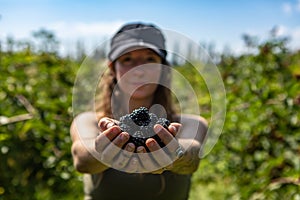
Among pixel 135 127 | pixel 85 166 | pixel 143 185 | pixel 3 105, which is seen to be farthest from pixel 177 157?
pixel 3 105

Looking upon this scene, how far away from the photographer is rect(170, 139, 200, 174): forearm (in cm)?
86

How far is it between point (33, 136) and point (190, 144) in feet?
4.88

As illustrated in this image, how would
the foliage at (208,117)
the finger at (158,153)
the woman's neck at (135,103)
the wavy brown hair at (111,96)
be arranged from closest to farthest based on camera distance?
the finger at (158,153) < the woman's neck at (135,103) < the wavy brown hair at (111,96) < the foliage at (208,117)

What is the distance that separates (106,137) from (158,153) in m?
0.09

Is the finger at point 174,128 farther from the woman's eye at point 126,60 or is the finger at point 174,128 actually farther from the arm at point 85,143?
the woman's eye at point 126,60

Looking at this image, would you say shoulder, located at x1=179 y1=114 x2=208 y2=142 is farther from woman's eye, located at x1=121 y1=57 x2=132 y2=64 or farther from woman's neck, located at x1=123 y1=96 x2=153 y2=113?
woman's eye, located at x1=121 y1=57 x2=132 y2=64

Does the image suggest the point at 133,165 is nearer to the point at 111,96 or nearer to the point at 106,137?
the point at 106,137

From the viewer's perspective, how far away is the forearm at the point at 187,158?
863mm

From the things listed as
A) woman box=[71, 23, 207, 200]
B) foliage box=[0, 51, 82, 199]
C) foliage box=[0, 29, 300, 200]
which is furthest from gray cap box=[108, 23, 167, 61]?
foliage box=[0, 51, 82, 199]

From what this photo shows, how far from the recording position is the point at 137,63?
1.06 meters

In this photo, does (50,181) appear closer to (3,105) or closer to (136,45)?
(3,105)

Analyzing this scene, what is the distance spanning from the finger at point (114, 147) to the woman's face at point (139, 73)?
0.56 feet

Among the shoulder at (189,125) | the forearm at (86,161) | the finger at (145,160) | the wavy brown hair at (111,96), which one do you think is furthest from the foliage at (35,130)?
the finger at (145,160)

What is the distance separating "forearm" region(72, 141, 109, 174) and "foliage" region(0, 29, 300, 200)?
0.54 m
